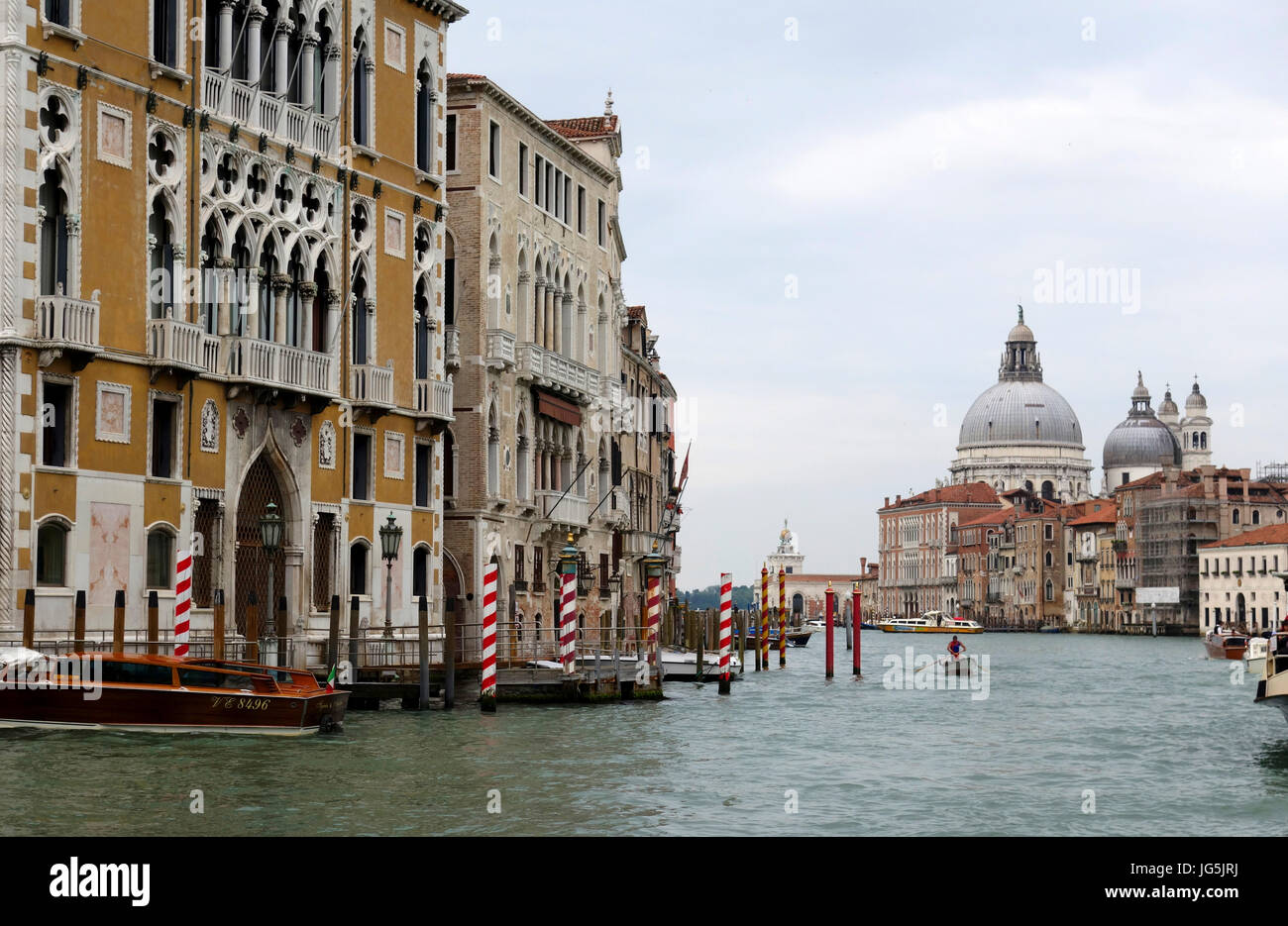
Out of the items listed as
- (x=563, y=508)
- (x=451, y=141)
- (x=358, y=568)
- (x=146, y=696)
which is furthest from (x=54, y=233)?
(x=563, y=508)

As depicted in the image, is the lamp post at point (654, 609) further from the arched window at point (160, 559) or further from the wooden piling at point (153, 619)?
the wooden piling at point (153, 619)

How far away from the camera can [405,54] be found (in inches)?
1221

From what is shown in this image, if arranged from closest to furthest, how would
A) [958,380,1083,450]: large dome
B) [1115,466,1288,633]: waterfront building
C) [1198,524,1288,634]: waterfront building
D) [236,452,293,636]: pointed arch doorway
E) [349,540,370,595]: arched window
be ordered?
[236,452,293,636]: pointed arch doorway
[349,540,370,595]: arched window
[1198,524,1288,634]: waterfront building
[1115,466,1288,633]: waterfront building
[958,380,1083,450]: large dome

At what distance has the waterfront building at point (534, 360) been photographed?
35.0m

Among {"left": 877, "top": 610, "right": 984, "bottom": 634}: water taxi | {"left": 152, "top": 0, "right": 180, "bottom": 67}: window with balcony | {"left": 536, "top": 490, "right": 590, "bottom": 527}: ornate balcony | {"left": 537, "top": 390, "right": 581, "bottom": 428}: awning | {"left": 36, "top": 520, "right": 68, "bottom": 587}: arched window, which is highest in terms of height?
{"left": 152, "top": 0, "right": 180, "bottom": 67}: window with balcony

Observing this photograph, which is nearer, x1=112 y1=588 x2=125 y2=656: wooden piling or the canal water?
the canal water

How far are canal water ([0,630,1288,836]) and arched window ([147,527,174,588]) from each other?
3.13 meters

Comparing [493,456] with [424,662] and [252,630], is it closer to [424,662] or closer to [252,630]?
[424,662]

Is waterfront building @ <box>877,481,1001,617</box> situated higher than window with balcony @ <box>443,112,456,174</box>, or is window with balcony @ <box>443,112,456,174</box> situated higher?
window with balcony @ <box>443,112,456,174</box>

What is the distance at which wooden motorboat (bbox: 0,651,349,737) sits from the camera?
774 inches

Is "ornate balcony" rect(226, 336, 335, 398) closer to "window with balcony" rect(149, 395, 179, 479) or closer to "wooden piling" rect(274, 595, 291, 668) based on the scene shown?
"window with balcony" rect(149, 395, 179, 479)

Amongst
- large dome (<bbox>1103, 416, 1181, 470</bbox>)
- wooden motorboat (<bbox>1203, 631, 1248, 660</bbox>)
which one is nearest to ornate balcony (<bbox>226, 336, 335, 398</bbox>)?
wooden motorboat (<bbox>1203, 631, 1248, 660</bbox>)

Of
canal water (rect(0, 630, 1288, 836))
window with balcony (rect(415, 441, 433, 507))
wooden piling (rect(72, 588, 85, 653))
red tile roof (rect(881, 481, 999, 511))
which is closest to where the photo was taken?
canal water (rect(0, 630, 1288, 836))

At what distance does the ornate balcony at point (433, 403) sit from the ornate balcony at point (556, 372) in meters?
4.89
